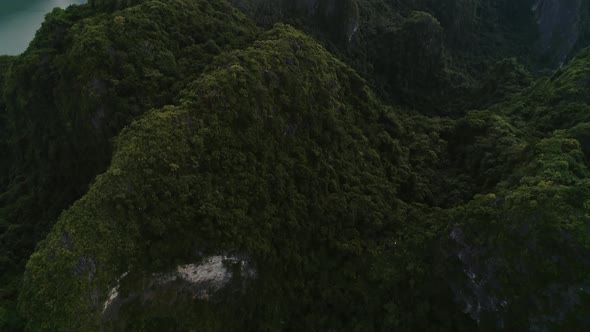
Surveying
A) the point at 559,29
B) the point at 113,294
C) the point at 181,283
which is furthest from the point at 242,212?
the point at 559,29

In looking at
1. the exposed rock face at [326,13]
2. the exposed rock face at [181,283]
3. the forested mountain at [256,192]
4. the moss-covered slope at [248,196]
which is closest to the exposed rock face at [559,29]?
the forested mountain at [256,192]

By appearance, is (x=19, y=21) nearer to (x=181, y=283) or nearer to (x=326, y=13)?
(x=326, y=13)

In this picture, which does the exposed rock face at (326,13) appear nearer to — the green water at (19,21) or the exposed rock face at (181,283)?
the exposed rock face at (181,283)

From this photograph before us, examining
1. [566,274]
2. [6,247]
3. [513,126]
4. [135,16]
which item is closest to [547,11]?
[513,126]

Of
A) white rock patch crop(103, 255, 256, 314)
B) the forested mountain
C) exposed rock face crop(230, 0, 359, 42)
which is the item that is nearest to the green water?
the forested mountain

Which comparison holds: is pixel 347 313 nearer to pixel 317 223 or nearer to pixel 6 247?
pixel 317 223

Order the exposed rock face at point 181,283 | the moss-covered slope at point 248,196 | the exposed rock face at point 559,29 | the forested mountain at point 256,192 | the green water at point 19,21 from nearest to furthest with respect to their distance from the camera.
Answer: the moss-covered slope at point 248,196, the exposed rock face at point 181,283, the forested mountain at point 256,192, the exposed rock face at point 559,29, the green water at point 19,21

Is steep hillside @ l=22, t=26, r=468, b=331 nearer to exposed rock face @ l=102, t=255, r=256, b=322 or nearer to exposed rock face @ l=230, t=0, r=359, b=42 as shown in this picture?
exposed rock face @ l=102, t=255, r=256, b=322
